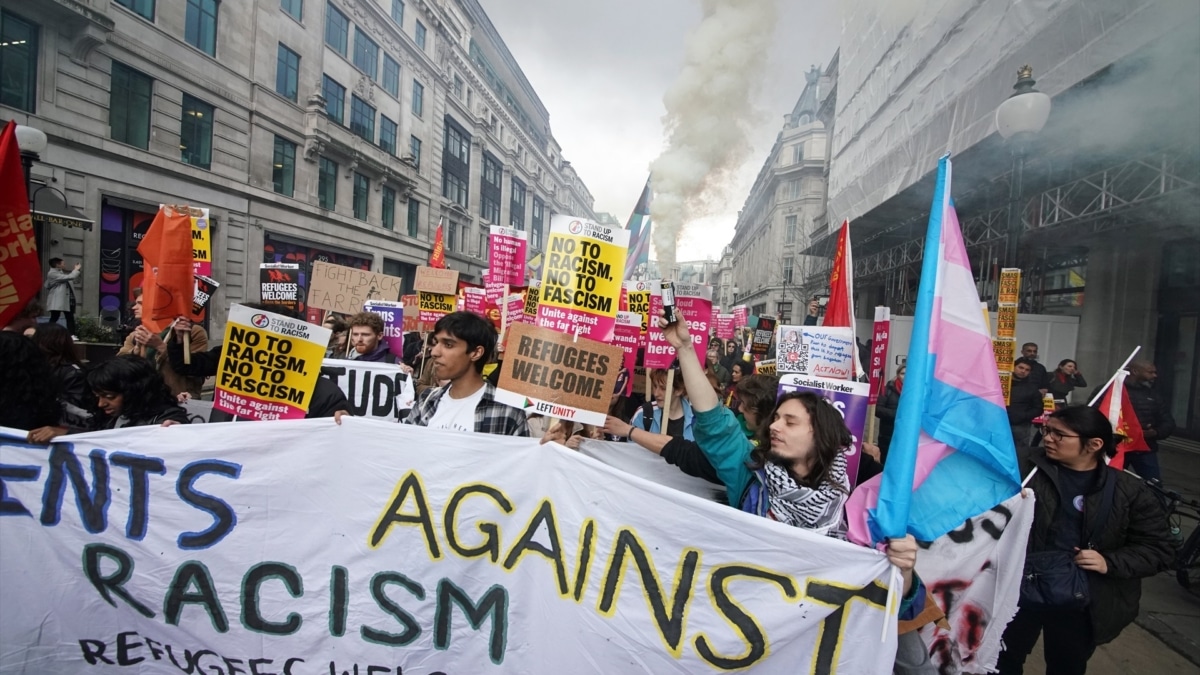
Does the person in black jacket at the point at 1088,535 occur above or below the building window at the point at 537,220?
below

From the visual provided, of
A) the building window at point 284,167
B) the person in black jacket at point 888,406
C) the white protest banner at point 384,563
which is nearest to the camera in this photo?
the white protest banner at point 384,563

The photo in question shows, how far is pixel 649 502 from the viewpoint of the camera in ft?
7.66

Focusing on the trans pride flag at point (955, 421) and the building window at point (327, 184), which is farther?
the building window at point (327, 184)

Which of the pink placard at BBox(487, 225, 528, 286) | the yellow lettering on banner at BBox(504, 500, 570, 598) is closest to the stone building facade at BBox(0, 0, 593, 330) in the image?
the pink placard at BBox(487, 225, 528, 286)

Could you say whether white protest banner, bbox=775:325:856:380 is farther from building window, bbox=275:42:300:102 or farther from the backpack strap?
building window, bbox=275:42:300:102

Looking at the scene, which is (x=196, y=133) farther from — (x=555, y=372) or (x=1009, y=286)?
(x=1009, y=286)

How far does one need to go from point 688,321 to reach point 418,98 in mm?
30627

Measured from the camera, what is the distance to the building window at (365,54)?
2542 cm

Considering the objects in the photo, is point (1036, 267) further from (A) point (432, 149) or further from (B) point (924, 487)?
(A) point (432, 149)

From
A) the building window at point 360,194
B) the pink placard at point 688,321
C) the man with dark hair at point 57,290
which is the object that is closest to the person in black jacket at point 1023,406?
the pink placard at point 688,321

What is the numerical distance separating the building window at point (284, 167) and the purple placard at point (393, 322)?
17.0 metres

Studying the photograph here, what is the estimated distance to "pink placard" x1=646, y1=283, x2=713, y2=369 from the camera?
464cm

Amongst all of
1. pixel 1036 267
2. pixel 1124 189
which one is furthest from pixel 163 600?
pixel 1036 267

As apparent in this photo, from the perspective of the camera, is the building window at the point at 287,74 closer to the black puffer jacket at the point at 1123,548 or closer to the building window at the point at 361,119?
the building window at the point at 361,119
